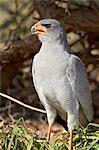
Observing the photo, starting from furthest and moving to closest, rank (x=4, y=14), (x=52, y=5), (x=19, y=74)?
(x=4, y=14) → (x=19, y=74) → (x=52, y=5)

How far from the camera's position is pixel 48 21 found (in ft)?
15.6

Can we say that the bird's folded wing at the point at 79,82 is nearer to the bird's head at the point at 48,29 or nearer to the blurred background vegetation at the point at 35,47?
the bird's head at the point at 48,29

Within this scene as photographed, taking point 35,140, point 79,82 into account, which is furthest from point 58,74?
point 35,140

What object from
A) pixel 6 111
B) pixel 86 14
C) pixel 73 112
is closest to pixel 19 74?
pixel 6 111

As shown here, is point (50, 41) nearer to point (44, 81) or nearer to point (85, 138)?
point (44, 81)

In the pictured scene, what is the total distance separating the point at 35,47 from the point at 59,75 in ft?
4.38

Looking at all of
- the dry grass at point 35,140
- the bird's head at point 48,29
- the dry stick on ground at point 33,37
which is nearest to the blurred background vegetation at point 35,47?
the dry stick on ground at point 33,37

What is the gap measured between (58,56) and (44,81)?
0.76ft

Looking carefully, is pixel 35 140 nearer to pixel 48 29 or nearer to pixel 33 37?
pixel 48 29

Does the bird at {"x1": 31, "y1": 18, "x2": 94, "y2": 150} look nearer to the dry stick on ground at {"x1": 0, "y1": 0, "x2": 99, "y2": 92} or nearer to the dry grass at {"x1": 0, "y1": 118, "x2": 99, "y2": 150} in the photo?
the dry grass at {"x1": 0, "y1": 118, "x2": 99, "y2": 150}

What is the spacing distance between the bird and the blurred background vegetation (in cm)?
64

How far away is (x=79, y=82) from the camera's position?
15.9 feet

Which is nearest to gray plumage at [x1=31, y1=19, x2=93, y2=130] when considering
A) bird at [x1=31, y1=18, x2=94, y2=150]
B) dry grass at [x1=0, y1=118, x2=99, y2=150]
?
bird at [x1=31, y1=18, x2=94, y2=150]

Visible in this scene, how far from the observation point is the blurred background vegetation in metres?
5.54
